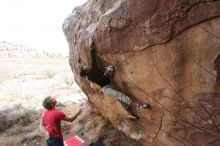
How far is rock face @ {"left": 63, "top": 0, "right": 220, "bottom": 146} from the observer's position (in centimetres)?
539

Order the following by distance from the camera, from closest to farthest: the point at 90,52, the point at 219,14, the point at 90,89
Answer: the point at 219,14 < the point at 90,52 < the point at 90,89

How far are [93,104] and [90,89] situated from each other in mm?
756

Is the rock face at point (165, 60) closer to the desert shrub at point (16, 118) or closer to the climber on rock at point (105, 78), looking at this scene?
the climber on rock at point (105, 78)

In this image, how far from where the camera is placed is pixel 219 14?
16.7ft

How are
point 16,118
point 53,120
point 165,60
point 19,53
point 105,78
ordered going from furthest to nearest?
1. point 19,53
2. point 16,118
3. point 105,78
4. point 53,120
5. point 165,60

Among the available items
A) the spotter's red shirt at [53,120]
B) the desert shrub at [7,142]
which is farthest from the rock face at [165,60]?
the desert shrub at [7,142]

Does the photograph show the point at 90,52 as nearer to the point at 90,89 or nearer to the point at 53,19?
the point at 90,89

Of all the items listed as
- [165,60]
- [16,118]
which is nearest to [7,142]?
[16,118]

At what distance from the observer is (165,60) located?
5.93m

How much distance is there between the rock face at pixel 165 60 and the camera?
17.7 feet

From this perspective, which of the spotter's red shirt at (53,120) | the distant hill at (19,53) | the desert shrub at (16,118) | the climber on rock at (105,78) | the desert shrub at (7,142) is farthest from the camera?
the distant hill at (19,53)

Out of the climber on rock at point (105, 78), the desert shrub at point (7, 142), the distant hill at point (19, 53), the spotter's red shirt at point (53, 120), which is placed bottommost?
the desert shrub at point (7, 142)

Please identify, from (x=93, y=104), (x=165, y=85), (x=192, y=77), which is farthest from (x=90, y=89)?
(x=192, y=77)

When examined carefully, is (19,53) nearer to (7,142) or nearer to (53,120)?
(7,142)
